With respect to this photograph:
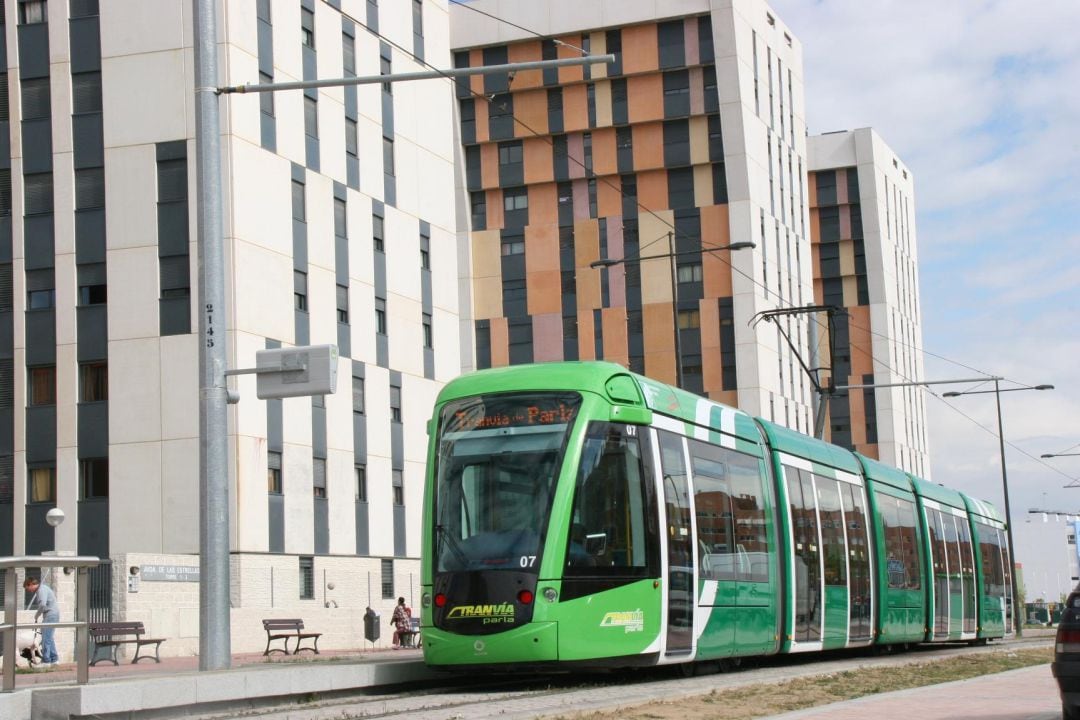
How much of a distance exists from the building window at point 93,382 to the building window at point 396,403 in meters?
9.50

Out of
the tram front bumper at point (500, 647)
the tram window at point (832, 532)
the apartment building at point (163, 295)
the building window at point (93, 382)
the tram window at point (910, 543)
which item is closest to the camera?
the tram front bumper at point (500, 647)

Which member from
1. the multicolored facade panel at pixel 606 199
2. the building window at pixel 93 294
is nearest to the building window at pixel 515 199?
the multicolored facade panel at pixel 606 199

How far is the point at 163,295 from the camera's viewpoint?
39.6 meters

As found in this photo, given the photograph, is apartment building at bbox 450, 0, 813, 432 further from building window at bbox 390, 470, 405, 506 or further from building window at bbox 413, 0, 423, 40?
building window at bbox 390, 470, 405, 506

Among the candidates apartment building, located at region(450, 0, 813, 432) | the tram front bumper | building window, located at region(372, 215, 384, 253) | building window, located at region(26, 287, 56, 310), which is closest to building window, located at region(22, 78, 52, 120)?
building window, located at region(26, 287, 56, 310)

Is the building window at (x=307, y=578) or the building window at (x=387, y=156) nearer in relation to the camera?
the building window at (x=307, y=578)

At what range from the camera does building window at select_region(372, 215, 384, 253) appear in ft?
153

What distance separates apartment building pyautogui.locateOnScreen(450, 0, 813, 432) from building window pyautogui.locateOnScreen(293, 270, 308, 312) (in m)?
26.1

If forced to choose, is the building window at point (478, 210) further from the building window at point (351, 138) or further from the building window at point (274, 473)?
the building window at point (274, 473)

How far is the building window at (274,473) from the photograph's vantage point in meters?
39.7

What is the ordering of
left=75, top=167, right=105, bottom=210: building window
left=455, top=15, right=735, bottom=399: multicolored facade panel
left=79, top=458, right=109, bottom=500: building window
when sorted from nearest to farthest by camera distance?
left=79, top=458, right=109, bottom=500: building window, left=75, top=167, right=105, bottom=210: building window, left=455, top=15, right=735, bottom=399: multicolored facade panel

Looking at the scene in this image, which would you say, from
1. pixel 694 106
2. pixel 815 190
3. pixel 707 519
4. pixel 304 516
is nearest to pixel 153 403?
pixel 304 516

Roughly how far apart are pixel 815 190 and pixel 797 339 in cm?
2069

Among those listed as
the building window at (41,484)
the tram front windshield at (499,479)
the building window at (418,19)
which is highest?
the building window at (418,19)
